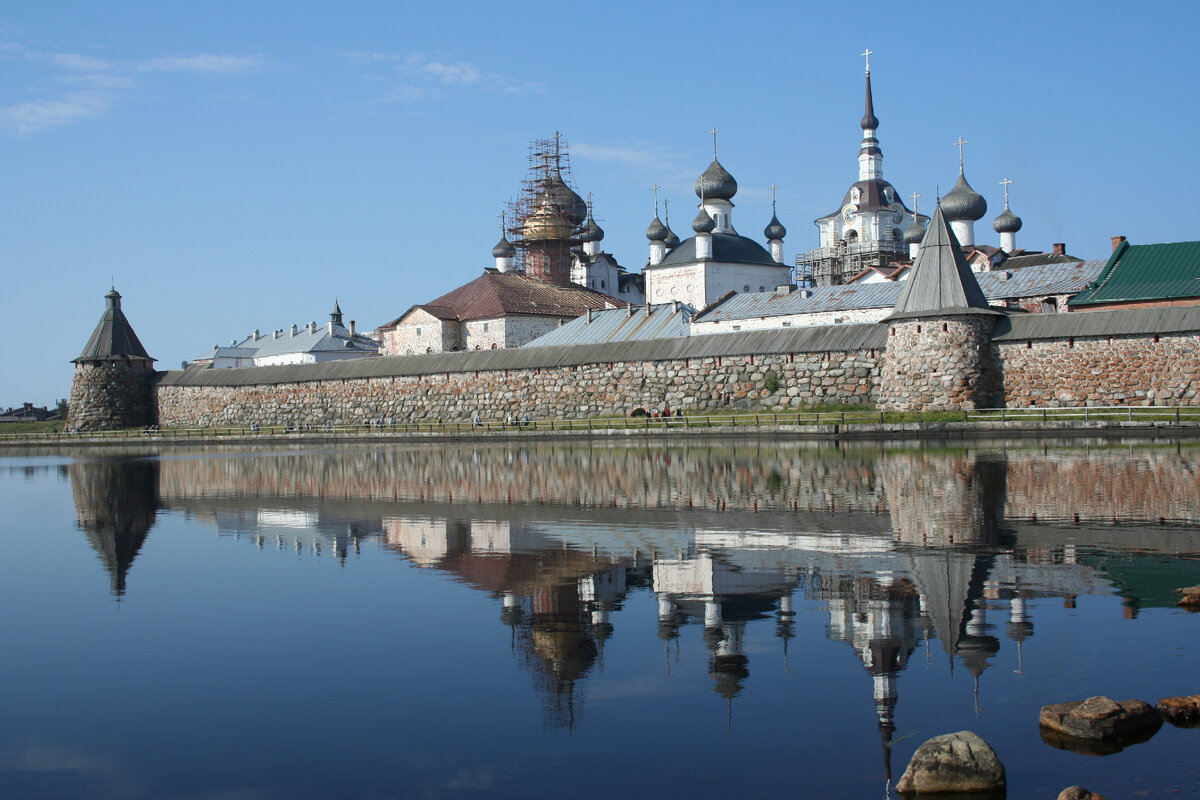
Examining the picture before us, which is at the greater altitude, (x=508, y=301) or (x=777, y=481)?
(x=508, y=301)

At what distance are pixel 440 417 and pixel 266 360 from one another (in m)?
26.7

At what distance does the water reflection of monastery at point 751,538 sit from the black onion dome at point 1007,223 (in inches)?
1471

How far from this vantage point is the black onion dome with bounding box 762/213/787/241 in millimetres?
63469

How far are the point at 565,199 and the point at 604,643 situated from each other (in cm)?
5576

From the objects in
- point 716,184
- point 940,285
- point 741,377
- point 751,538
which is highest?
point 716,184

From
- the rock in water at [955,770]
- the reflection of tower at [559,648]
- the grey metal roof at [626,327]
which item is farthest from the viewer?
the grey metal roof at [626,327]

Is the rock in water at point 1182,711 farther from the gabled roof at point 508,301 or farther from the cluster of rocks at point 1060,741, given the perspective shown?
the gabled roof at point 508,301

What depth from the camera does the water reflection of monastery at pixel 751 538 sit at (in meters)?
6.89

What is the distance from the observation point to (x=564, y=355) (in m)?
36.8

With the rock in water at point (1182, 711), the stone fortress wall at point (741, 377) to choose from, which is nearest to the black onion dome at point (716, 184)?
the stone fortress wall at point (741, 377)

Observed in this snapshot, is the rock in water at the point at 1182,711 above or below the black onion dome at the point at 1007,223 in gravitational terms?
below

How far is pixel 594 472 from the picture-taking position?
18.9 m

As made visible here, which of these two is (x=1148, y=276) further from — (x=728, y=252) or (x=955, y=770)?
(x=955, y=770)

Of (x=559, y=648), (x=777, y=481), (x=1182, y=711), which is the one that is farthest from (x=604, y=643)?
(x=777, y=481)
